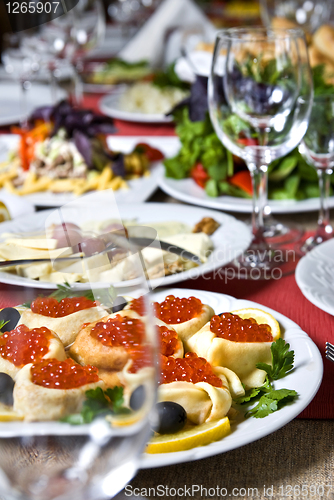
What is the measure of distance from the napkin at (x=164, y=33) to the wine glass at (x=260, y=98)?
1.47 m

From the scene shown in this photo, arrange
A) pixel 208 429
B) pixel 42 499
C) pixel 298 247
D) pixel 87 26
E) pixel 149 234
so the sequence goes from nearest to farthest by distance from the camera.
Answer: pixel 42 499, pixel 208 429, pixel 149 234, pixel 298 247, pixel 87 26

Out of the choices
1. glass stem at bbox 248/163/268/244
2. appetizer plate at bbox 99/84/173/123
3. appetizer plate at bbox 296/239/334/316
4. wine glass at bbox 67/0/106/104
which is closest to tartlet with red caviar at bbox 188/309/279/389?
appetizer plate at bbox 296/239/334/316

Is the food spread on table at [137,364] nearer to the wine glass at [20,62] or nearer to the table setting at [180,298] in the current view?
the table setting at [180,298]

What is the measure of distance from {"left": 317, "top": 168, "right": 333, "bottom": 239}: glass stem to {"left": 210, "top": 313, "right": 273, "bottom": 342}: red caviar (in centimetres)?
44

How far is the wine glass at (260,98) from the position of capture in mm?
892

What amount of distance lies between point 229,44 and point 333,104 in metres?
0.21

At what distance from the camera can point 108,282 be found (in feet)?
1.42

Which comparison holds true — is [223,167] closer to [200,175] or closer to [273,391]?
[200,175]

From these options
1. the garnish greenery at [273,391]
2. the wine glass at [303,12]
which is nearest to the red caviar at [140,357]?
the garnish greenery at [273,391]

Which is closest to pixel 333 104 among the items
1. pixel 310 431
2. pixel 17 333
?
pixel 310 431

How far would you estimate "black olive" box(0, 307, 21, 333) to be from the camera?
0.43 metres

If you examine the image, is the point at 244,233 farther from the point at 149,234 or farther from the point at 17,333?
the point at 17,333

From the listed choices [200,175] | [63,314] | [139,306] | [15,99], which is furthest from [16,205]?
[15,99]

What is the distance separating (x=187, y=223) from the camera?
1007 millimetres
